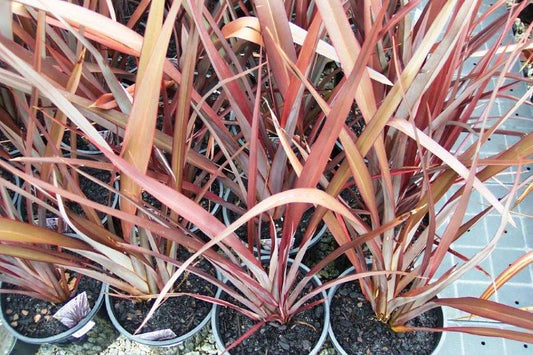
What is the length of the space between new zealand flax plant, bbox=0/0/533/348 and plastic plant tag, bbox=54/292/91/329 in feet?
0.30

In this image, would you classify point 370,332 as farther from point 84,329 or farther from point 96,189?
point 96,189

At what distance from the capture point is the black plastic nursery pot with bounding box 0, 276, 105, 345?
0.82 metres

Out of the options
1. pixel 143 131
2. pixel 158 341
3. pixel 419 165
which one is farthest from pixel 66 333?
pixel 419 165

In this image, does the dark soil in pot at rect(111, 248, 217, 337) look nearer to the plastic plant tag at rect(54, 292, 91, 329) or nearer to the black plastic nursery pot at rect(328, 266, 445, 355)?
the plastic plant tag at rect(54, 292, 91, 329)

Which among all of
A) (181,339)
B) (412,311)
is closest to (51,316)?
(181,339)

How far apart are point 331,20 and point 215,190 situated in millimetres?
564

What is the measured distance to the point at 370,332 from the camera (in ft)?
2.68

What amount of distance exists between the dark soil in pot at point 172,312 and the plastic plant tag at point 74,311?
0.05m

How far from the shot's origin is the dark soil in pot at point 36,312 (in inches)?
33.6

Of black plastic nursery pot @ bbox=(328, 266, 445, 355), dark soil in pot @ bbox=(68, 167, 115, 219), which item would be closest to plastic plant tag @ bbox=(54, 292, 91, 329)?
dark soil in pot @ bbox=(68, 167, 115, 219)

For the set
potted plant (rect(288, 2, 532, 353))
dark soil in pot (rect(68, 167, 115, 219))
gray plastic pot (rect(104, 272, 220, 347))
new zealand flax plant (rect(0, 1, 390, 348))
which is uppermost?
potted plant (rect(288, 2, 532, 353))

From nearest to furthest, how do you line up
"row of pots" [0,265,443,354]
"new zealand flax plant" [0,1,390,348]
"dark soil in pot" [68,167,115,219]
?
1. "new zealand flax plant" [0,1,390,348]
2. "row of pots" [0,265,443,354]
3. "dark soil in pot" [68,167,115,219]

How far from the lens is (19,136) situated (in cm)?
74

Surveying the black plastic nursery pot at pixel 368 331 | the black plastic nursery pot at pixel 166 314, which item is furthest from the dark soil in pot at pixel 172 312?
the black plastic nursery pot at pixel 368 331
